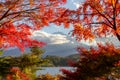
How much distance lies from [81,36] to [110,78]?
3605 mm

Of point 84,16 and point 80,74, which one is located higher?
point 84,16

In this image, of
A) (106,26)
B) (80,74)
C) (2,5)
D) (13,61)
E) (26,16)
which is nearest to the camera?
(2,5)

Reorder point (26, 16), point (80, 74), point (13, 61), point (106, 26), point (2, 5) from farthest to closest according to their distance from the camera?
point (13, 61) → point (106, 26) → point (80, 74) → point (26, 16) → point (2, 5)

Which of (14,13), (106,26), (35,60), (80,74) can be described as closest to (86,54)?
(80,74)

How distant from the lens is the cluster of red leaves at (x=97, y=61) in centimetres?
2284

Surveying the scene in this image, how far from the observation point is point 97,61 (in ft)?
76.5

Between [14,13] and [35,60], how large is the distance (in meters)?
20.7

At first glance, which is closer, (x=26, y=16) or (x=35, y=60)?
(x=26, y=16)

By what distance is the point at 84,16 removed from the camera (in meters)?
24.9

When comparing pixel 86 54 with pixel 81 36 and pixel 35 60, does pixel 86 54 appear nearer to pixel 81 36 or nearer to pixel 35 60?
pixel 81 36

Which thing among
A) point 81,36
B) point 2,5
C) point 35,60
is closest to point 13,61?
point 35,60

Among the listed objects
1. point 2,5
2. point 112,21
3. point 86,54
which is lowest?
point 86,54

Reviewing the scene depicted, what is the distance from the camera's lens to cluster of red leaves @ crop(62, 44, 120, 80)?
22844 millimetres

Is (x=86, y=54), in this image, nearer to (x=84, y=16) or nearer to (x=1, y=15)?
(x=84, y=16)
